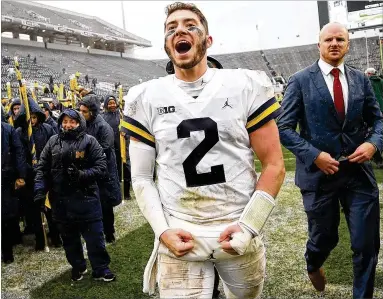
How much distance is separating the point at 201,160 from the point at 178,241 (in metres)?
0.34

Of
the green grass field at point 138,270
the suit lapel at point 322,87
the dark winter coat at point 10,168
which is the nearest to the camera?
the suit lapel at point 322,87

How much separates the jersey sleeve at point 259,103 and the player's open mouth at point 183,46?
0.91 feet

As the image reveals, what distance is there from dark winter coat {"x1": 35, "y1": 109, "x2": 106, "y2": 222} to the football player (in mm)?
2434

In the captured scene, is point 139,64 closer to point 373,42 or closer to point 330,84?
point 373,42

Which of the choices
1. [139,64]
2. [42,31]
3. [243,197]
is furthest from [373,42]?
[243,197]

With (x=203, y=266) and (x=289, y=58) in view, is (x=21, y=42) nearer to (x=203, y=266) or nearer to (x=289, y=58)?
(x=289, y=58)

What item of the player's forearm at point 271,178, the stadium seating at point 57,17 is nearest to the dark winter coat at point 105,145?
the player's forearm at point 271,178

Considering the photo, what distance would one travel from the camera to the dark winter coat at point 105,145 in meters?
5.54

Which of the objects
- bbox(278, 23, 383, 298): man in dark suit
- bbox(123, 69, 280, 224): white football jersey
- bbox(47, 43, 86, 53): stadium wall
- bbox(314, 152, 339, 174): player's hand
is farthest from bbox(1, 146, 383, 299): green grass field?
bbox(47, 43, 86, 53): stadium wall

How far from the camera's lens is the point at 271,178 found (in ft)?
6.45

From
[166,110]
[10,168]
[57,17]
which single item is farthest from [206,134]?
[57,17]

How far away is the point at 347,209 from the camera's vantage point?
304 centimetres

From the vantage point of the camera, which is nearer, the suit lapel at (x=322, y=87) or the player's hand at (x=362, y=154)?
the player's hand at (x=362, y=154)

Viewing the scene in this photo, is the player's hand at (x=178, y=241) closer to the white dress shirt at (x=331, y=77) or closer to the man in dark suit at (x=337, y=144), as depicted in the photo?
the man in dark suit at (x=337, y=144)
